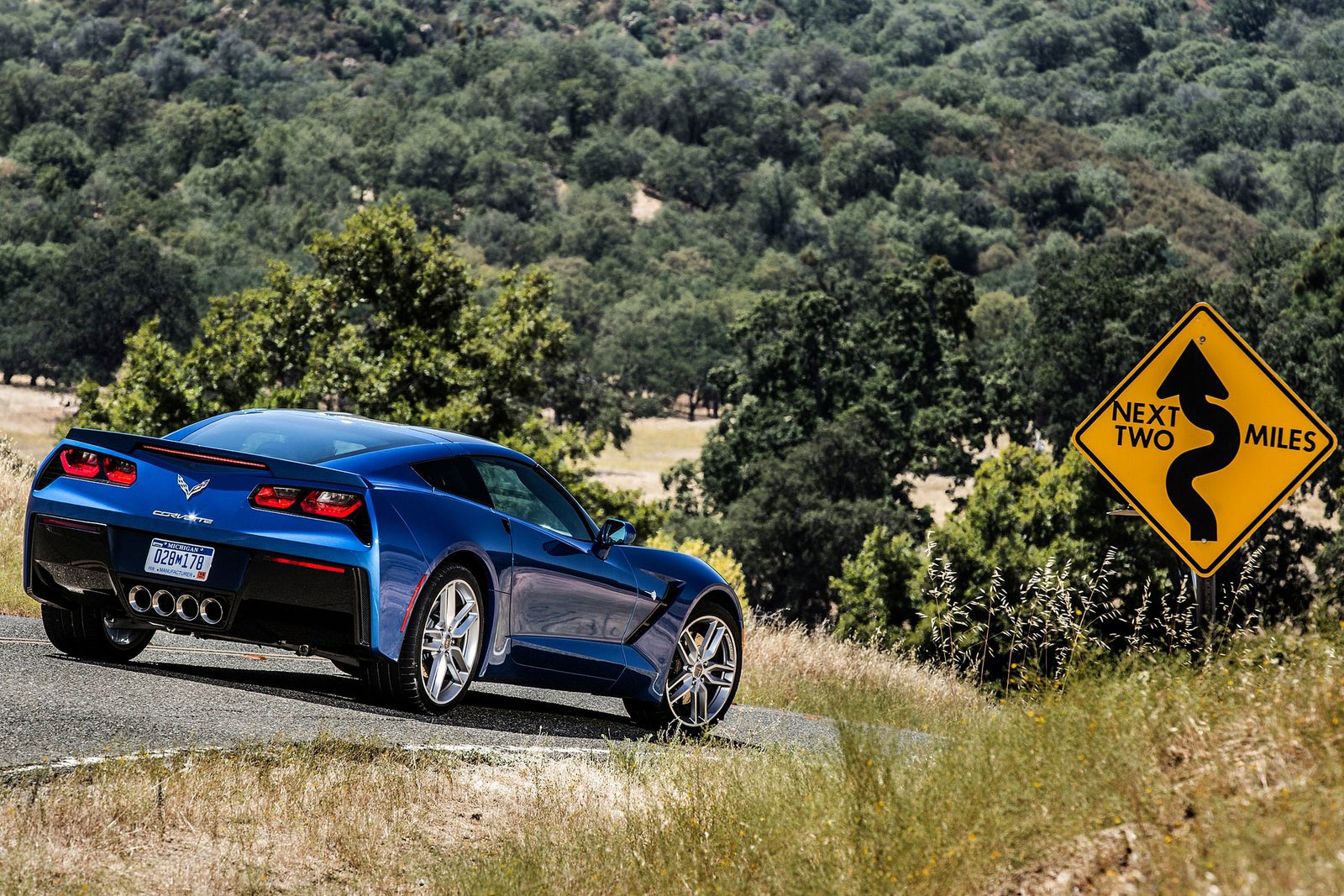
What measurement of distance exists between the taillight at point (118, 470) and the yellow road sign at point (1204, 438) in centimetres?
544

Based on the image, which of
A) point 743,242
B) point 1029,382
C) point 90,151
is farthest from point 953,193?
point 1029,382

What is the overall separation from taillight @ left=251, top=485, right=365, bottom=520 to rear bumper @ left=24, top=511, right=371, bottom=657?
19 cm

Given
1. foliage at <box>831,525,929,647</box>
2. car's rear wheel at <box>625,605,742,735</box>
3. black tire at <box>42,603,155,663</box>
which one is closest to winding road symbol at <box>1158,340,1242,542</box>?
car's rear wheel at <box>625,605,742,735</box>

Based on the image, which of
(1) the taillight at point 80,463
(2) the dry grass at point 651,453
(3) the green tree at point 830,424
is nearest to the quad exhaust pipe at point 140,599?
(1) the taillight at point 80,463

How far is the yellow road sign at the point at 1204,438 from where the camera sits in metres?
9.79

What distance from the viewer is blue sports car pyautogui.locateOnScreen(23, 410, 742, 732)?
25.0 ft

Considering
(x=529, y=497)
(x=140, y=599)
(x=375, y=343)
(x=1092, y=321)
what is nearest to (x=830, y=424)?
(x=1092, y=321)

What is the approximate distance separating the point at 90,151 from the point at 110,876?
200 metres

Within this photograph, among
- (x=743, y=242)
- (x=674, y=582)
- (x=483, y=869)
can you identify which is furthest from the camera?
(x=743, y=242)

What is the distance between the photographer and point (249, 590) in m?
7.64

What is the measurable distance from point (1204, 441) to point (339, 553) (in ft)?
17.6

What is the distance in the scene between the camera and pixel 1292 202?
19812cm

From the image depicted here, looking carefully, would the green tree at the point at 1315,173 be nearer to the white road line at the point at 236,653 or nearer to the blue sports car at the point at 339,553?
the white road line at the point at 236,653

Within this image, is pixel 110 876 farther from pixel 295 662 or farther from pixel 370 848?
pixel 295 662
